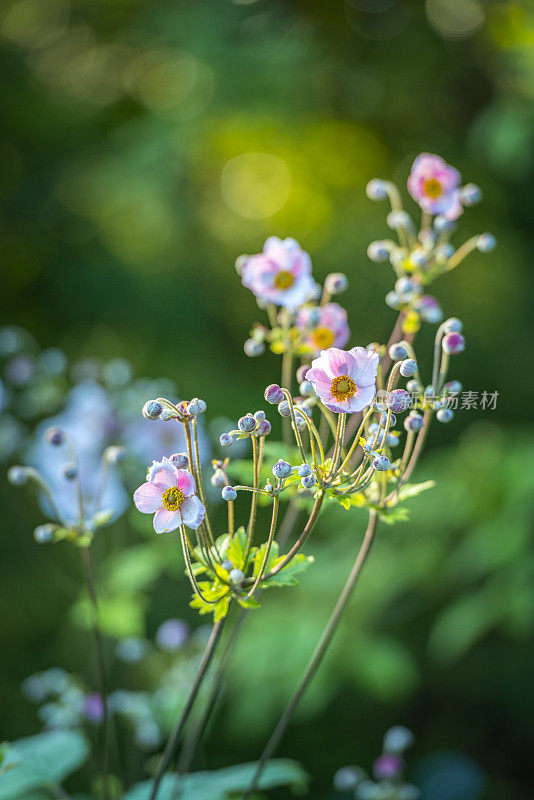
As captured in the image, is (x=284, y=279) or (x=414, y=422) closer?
(x=414, y=422)

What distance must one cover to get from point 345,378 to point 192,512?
17cm

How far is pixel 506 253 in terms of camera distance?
9.55 ft

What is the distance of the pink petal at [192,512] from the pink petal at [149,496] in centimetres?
2

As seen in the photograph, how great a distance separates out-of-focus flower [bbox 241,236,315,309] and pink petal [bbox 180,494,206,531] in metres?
0.30

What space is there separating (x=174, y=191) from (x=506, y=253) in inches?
52.4

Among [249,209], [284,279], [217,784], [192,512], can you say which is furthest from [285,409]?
[249,209]

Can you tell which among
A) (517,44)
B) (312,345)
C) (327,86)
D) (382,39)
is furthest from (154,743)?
(382,39)

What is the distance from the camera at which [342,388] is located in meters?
0.62

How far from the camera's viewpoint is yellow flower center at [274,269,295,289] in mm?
848

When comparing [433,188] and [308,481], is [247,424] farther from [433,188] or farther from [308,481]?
[433,188]

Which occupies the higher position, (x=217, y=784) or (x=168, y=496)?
(x=168, y=496)

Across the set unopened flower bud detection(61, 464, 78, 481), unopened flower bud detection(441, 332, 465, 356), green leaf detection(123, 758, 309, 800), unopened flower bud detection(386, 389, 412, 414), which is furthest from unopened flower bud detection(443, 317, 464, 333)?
green leaf detection(123, 758, 309, 800)

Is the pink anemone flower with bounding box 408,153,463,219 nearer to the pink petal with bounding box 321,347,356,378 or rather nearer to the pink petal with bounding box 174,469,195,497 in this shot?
the pink petal with bounding box 321,347,356,378

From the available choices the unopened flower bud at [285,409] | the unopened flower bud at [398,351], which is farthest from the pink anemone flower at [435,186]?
the unopened flower bud at [285,409]
